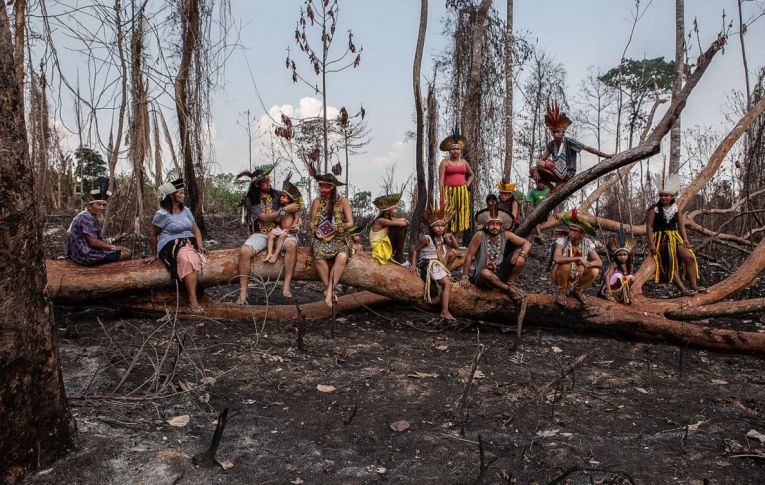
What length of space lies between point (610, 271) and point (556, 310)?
862mm

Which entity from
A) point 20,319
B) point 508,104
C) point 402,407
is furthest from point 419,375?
point 508,104

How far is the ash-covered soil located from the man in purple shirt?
60cm

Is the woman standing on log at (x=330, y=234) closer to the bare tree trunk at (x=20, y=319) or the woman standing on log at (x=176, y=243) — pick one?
the woman standing on log at (x=176, y=243)

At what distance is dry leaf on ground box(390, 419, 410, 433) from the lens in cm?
362

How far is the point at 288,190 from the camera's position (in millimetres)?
6133

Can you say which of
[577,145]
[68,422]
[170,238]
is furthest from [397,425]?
[577,145]

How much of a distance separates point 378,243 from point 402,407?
248 cm

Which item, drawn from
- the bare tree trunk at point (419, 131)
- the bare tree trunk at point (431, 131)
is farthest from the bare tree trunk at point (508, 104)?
the bare tree trunk at point (419, 131)

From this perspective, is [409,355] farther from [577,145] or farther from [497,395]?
[577,145]

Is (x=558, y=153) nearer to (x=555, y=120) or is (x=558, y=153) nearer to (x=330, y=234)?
(x=555, y=120)

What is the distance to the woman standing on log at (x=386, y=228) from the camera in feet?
19.8

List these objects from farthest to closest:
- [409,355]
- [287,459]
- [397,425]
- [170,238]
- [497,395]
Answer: [170,238] → [409,355] → [497,395] → [397,425] → [287,459]

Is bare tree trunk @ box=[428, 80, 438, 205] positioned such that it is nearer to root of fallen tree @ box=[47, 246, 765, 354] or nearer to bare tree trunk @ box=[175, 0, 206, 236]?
root of fallen tree @ box=[47, 246, 765, 354]

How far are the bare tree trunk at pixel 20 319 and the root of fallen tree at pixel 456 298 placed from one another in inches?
118
